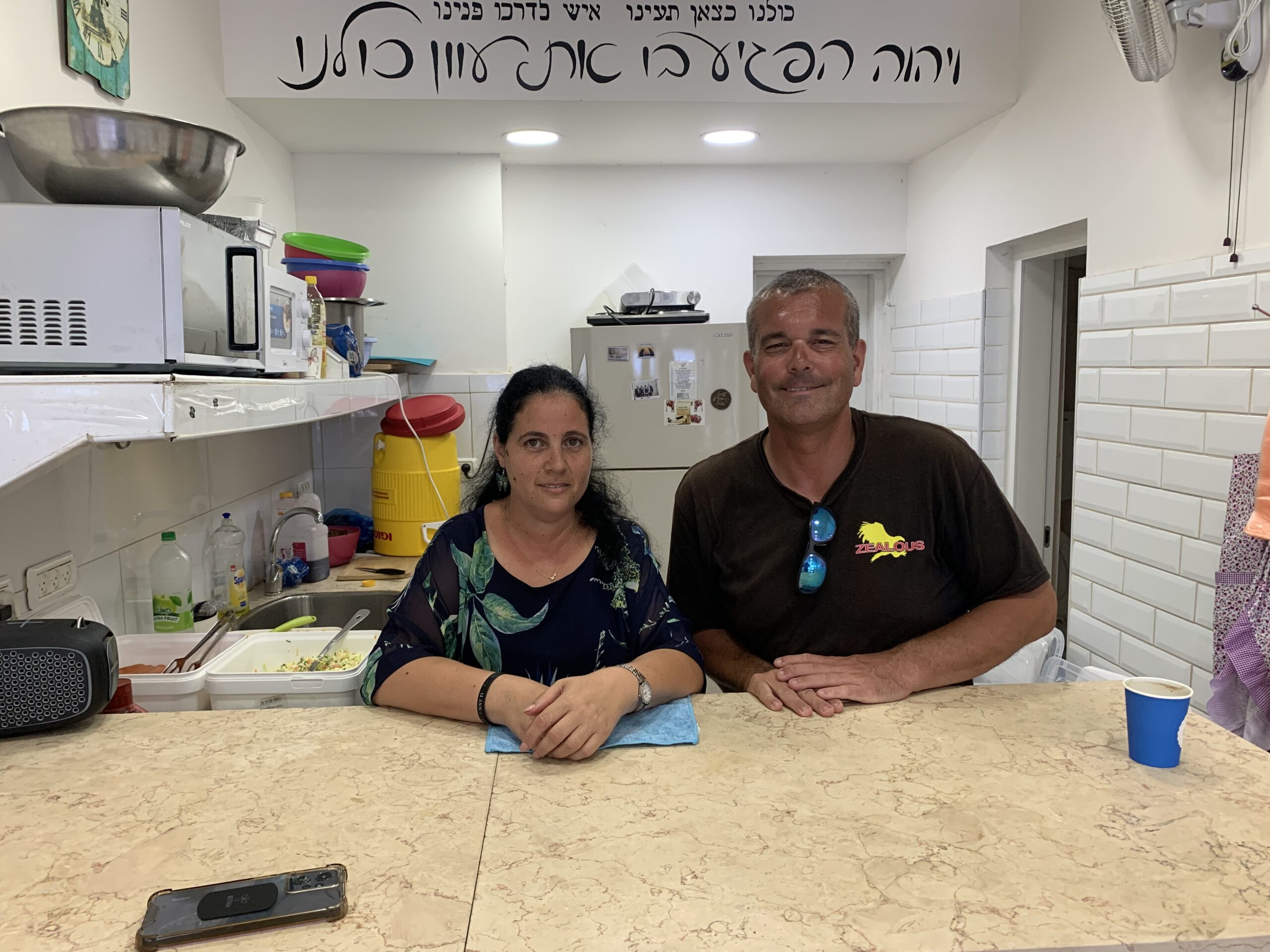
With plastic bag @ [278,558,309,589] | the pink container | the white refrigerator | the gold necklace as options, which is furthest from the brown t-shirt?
the white refrigerator

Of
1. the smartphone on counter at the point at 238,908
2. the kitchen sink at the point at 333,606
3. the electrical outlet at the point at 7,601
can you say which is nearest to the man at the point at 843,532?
the smartphone on counter at the point at 238,908

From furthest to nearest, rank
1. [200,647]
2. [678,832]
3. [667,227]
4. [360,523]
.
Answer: [667,227] → [360,523] → [200,647] → [678,832]

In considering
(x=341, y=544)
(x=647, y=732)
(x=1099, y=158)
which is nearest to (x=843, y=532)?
(x=647, y=732)

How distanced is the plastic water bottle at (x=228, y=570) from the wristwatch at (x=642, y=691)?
57.2 inches

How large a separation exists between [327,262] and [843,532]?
172 centimetres

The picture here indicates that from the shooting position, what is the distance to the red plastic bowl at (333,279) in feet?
8.12

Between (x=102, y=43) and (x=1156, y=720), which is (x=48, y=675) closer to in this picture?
(x=102, y=43)

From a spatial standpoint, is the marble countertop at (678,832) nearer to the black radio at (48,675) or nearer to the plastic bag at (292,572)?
the black radio at (48,675)

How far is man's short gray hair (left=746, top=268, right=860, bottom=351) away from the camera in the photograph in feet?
5.36

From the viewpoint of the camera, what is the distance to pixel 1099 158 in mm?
2443

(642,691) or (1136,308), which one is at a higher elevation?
(1136,308)

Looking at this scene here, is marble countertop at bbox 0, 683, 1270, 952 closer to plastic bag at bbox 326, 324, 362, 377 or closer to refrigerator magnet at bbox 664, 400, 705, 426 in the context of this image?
plastic bag at bbox 326, 324, 362, 377

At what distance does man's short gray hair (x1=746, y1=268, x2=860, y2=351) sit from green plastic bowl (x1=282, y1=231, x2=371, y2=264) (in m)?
1.38

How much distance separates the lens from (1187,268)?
2.09m
